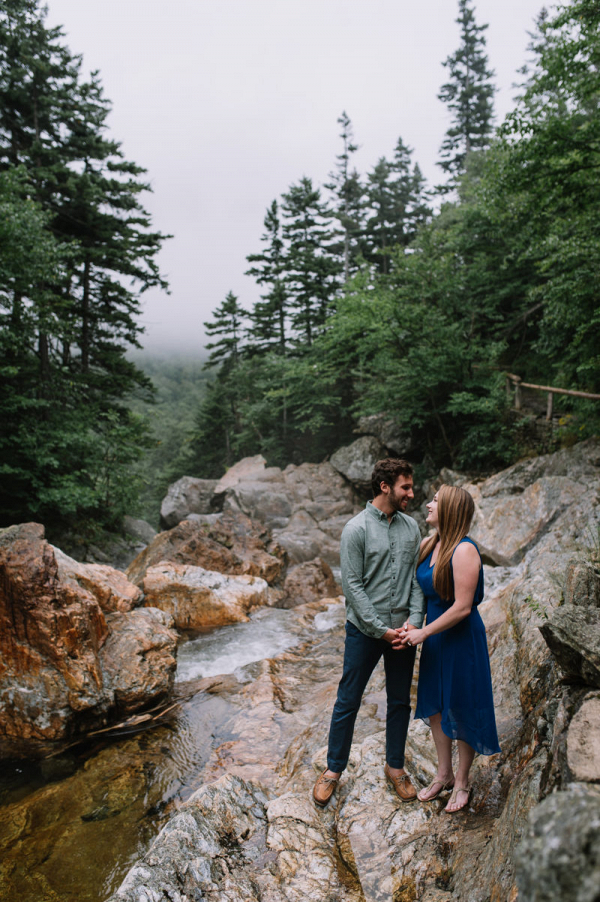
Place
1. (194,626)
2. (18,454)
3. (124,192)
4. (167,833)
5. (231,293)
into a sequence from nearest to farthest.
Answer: (167,833) → (194,626) → (18,454) → (124,192) → (231,293)

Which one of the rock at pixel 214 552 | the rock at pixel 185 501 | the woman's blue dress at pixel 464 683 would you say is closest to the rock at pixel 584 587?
the woman's blue dress at pixel 464 683

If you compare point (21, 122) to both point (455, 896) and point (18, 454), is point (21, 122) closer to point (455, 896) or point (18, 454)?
point (18, 454)

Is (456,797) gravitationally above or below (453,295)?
below

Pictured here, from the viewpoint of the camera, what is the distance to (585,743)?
5.05ft

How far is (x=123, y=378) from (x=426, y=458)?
11216 millimetres

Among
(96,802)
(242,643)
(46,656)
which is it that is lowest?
(242,643)

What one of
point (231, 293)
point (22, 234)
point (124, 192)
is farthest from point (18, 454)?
point (231, 293)

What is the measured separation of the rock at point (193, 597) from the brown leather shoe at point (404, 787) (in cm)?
575

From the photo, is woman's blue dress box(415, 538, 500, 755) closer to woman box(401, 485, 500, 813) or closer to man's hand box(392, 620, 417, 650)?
woman box(401, 485, 500, 813)

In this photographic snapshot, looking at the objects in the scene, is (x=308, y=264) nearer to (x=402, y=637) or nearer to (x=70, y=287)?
(x=70, y=287)

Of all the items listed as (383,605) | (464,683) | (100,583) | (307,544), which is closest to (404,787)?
(464,683)

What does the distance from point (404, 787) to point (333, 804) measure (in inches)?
19.4

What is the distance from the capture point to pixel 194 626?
26.3ft

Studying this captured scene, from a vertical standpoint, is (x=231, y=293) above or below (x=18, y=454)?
above
